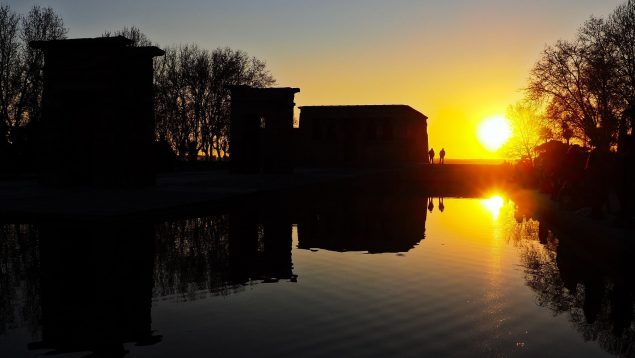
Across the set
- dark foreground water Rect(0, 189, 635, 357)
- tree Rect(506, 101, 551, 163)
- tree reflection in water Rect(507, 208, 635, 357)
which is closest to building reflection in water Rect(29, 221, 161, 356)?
dark foreground water Rect(0, 189, 635, 357)

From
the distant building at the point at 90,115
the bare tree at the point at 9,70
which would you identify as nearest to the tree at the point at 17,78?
the bare tree at the point at 9,70

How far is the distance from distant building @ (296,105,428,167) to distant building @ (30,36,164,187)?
50.6 meters

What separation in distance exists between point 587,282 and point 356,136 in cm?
6905

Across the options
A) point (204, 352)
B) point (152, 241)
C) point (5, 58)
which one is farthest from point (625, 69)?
point (5, 58)

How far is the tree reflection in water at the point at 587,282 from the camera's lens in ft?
20.3

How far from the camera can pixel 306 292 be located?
7.67 meters

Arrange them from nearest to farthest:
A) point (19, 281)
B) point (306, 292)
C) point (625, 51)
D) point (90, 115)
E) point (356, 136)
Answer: point (306, 292), point (19, 281), point (90, 115), point (625, 51), point (356, 136)

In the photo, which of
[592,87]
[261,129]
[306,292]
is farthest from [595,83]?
[306,292]

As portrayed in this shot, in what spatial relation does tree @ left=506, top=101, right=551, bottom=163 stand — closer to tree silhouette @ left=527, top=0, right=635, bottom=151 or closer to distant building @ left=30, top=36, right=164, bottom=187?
tree silhouette @ left=527, top=0, right=635, bottom=151

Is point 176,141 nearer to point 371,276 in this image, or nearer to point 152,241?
point 152,241

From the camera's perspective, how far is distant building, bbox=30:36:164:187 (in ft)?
83.0

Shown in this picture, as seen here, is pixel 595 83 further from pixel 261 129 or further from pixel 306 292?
pixel 306 292

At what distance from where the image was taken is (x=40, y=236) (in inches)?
486

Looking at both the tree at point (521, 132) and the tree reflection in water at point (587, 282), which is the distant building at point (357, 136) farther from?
the tree reflection in water at point (587, 282)
